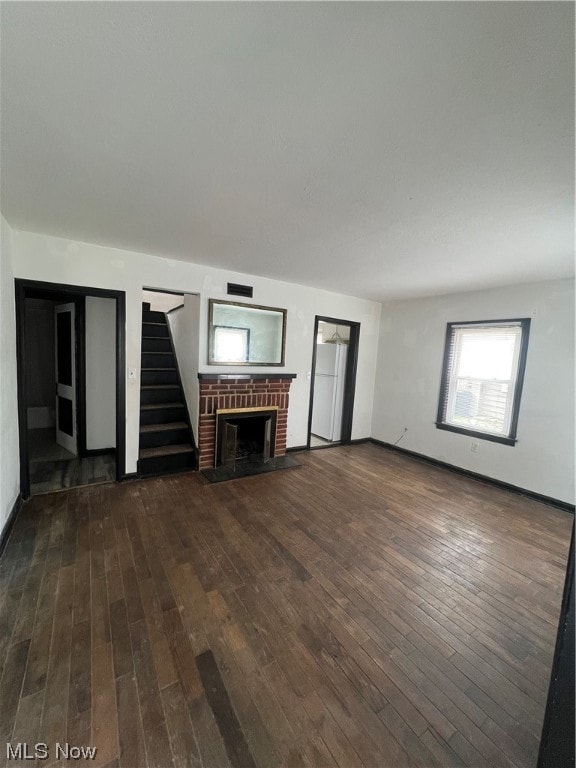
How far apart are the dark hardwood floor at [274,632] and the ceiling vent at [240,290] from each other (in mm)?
2478

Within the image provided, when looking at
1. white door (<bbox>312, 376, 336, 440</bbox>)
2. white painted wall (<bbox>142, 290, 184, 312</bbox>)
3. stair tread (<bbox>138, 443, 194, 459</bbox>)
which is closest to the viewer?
stair tread (<bbox>138, 443, 194, 459</bbox>)

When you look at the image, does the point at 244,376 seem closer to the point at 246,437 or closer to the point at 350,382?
the point at 246,437

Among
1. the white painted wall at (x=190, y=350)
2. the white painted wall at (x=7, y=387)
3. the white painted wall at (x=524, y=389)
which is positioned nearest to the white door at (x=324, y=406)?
the white painted wall at (x=524, y=389)

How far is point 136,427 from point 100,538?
4.11 ft

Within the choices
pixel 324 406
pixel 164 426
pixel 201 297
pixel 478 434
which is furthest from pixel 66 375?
pixel 478 434

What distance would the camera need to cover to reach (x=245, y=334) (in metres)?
3.96

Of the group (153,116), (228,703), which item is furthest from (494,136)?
(228,703)

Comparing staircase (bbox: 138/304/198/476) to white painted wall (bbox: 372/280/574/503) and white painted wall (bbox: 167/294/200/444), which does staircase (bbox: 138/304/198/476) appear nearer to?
white painted wall (bbox: 167/294/200/444)

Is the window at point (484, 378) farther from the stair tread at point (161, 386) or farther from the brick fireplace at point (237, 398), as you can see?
the stair tread at point (161, 386)

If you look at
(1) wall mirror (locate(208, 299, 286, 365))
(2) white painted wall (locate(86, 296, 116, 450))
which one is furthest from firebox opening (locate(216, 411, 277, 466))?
(2) white painted wall (locate(86, 296, 116, 450))

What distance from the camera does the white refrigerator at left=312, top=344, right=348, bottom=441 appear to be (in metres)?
5.08

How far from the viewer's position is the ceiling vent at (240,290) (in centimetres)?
369

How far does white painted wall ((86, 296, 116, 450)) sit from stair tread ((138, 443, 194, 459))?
95 centimetres

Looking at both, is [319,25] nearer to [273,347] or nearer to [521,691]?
[521,691]
